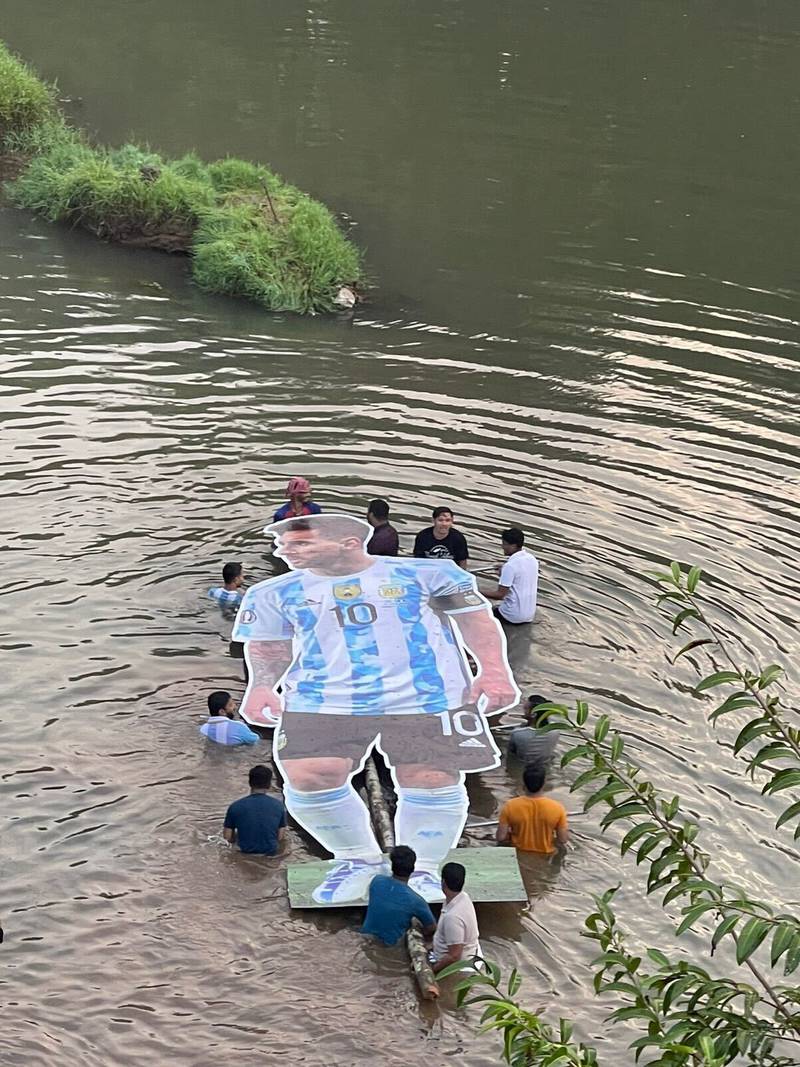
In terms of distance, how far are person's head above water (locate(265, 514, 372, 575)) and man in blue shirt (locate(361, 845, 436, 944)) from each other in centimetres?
508

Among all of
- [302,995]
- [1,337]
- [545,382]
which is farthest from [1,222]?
[302,995]

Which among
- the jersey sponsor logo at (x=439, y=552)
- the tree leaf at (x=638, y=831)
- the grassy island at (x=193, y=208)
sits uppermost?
the tree leaf at (x=638, y=831)

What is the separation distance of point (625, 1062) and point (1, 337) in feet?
48.0

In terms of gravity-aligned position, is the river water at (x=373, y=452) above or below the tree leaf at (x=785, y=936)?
below

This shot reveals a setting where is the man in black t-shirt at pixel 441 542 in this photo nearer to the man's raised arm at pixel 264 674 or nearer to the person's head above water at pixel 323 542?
the person's head above water at pixel 323 542

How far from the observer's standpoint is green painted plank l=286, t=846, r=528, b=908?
406 inches

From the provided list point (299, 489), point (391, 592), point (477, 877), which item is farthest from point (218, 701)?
point (299, 489)

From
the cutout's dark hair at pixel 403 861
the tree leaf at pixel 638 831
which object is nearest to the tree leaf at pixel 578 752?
the tree leaf at pixel 638 831

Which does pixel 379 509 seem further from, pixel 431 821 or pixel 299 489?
pixel 431 821

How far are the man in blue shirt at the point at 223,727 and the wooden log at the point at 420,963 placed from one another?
112 inches

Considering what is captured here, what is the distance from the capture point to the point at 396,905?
9.88 m

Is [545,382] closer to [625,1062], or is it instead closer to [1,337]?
[1,337]

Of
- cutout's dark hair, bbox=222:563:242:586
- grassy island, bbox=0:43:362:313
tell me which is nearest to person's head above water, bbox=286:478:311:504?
cutout's dark hair, bbox=222:563:242:586

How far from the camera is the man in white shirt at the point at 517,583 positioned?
46.4 feet
